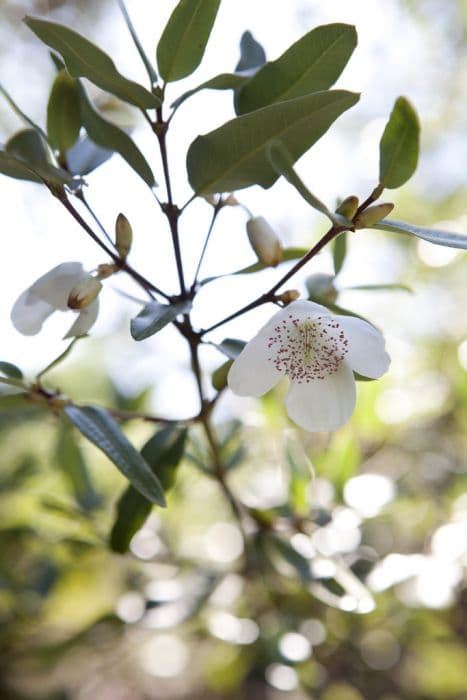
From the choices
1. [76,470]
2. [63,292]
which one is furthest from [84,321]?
[76,470]

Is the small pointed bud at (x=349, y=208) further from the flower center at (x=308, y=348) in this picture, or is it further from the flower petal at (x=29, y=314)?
the flower petal at (x=29, y=314)

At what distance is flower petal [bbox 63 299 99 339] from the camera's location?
2.29 ft

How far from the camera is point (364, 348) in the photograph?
662 mm

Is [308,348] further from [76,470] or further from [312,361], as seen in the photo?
[76,470]

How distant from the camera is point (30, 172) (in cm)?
65

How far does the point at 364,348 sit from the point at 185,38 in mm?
332

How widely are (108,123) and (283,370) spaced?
0.97ft

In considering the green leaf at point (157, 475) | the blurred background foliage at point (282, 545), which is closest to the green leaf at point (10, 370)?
the blurred background foliage at point (282, 545)

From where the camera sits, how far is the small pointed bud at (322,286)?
0.81 m

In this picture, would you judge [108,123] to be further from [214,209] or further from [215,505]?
[215,505]

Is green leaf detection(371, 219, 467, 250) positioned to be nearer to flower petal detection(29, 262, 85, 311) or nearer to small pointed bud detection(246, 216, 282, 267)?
small pointed bud detection(246, 216, 282, 267)

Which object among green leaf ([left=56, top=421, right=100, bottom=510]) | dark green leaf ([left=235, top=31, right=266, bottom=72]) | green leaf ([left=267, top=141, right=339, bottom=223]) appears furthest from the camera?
green leaf ([left=56, top=421, right=100, bottom=510])

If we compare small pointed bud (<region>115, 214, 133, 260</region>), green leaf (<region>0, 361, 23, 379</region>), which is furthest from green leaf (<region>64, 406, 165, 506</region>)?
small pointed bud (<region>115, 214, 133, 260</region>)

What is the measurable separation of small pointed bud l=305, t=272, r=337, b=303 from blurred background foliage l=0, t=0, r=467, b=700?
17cm
